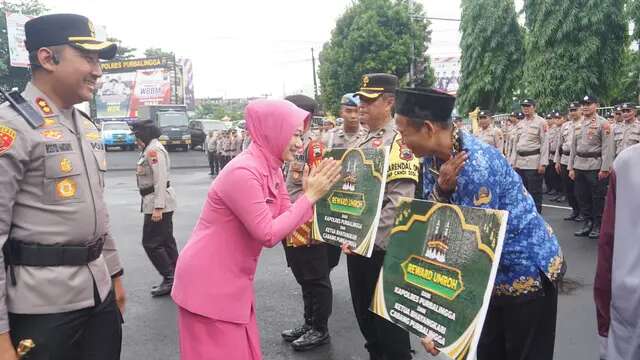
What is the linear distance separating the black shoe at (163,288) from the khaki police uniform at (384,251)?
280 cm

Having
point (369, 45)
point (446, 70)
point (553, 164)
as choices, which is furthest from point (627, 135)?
point (446, 70)

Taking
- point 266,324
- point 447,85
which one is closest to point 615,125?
point 266,324

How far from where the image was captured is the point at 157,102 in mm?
38219

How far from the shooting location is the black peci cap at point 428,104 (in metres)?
2.04

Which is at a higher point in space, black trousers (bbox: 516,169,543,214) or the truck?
the truck

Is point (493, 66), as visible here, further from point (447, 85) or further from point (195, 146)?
point (447, 85)

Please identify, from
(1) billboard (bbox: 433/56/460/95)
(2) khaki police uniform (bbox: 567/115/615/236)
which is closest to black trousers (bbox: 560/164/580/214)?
(2) khaki police uniform (bbox: 567/115/615/236)

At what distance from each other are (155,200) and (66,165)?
339 cm

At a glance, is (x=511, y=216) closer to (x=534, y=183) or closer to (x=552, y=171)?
(x=534, y=183)

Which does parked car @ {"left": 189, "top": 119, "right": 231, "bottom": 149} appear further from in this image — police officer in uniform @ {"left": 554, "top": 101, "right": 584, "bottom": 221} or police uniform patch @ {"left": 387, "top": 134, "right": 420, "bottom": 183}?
police uniform patch @ {"left": 387, "top": 134, "right": 420, "bottom": 183}

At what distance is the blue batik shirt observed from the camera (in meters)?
2.04

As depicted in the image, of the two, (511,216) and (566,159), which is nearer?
(511,216)

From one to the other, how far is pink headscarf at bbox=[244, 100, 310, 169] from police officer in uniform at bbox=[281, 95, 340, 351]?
4.56 feet

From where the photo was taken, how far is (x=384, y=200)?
3.04 metres
